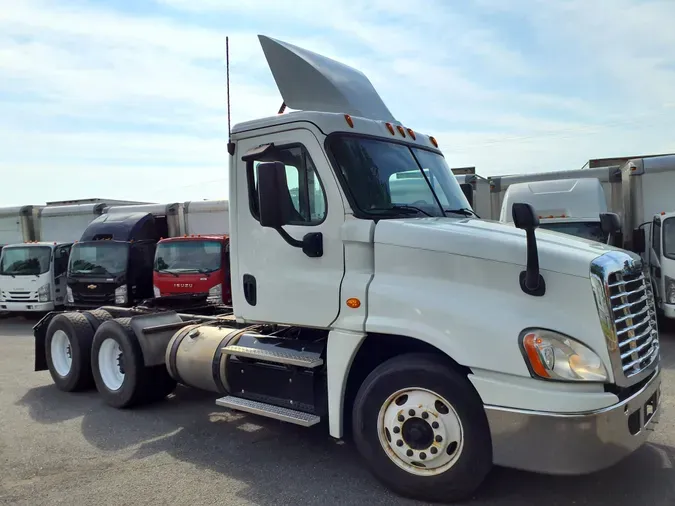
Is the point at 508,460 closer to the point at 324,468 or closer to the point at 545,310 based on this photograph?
the point at 545,310

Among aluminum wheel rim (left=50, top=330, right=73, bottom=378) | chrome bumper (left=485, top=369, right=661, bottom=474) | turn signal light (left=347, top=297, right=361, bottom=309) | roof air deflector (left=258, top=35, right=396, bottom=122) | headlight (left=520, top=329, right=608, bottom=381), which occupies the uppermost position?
roof air deflector (left=258, top=35, right=396, bottom=122)

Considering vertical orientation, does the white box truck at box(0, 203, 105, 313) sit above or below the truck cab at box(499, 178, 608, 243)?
below

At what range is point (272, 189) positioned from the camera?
414 centimetres

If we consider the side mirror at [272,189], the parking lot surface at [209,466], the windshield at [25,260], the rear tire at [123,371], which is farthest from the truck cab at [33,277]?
the side mirror at [272,189]

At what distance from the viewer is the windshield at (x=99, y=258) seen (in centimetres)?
1430

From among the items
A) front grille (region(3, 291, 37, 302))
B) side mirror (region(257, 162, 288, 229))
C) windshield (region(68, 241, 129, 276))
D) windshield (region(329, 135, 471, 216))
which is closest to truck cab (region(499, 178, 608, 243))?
windshield (region(329, 135, 471, 216))

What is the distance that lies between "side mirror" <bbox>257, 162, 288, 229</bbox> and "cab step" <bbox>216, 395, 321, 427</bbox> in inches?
61.5

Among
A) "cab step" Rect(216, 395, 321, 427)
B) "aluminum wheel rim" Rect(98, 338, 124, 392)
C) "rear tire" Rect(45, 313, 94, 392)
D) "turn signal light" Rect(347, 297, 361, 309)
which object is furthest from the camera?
"rear tire" Rect(45, 313, 94, 392)

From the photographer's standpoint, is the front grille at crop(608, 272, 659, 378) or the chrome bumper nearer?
the chrome bumper

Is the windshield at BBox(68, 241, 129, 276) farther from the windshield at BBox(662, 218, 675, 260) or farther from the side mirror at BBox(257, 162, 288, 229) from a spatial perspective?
the windshield at BBox(662, 218, 675, 260)

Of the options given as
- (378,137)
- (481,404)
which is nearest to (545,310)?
(481,404)

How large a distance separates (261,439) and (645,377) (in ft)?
10.7

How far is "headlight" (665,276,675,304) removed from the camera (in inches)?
411

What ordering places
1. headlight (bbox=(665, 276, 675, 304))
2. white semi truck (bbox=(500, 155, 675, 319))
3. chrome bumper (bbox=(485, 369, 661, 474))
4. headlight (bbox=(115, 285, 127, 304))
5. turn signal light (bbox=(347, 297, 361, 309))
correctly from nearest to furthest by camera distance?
chrome bumper (bbox=(485, 369, 661, 474)), turn signal light (bbox=(347, 297, 361, 309)), headlight (bbox=(665, 276, 675, 304)), white semi truck (bbox=(500, 155, 675, 319)), headlight (bbox=(115, 285, 127, 304))
